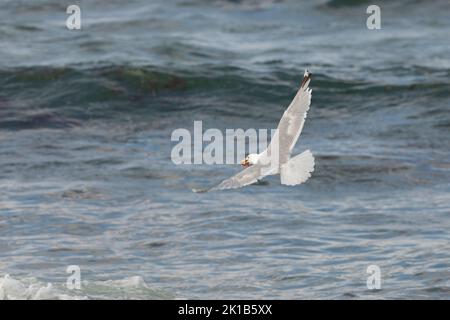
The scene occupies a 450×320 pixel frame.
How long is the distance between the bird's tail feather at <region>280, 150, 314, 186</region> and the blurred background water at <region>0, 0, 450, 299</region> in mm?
2152

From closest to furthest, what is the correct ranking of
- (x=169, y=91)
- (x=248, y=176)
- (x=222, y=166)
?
(x=248, y=176), (x=222, y=166), (x=169, y=91)

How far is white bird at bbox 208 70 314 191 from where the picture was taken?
7773 mm

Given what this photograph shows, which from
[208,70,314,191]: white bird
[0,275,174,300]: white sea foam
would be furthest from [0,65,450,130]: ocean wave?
[208,70,314,191]: white bird

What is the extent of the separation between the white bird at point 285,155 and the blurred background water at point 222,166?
6.71ft

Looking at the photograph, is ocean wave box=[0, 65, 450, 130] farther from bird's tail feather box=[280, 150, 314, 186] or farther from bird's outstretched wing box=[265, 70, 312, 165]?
bird's tail feather box=[280, 150, 314, 186]

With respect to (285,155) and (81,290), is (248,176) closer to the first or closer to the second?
(285,155)

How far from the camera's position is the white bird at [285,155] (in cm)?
777

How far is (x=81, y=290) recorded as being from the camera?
9.62 meters

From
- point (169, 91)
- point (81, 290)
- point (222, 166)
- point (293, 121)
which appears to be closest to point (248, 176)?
point (293, 121)

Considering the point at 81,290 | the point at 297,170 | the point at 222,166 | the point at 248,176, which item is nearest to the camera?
the point at 297,170

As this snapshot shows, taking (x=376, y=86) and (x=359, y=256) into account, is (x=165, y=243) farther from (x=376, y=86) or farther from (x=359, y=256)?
(x=376, y=86)

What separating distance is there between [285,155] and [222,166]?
545 cm

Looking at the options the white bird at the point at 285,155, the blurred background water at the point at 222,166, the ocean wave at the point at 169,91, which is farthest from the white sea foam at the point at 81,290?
the ocean wave at the point at 169,91

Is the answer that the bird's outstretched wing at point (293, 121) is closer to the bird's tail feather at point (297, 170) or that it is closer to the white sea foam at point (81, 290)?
the bird's tail feather at point (297, 170)
